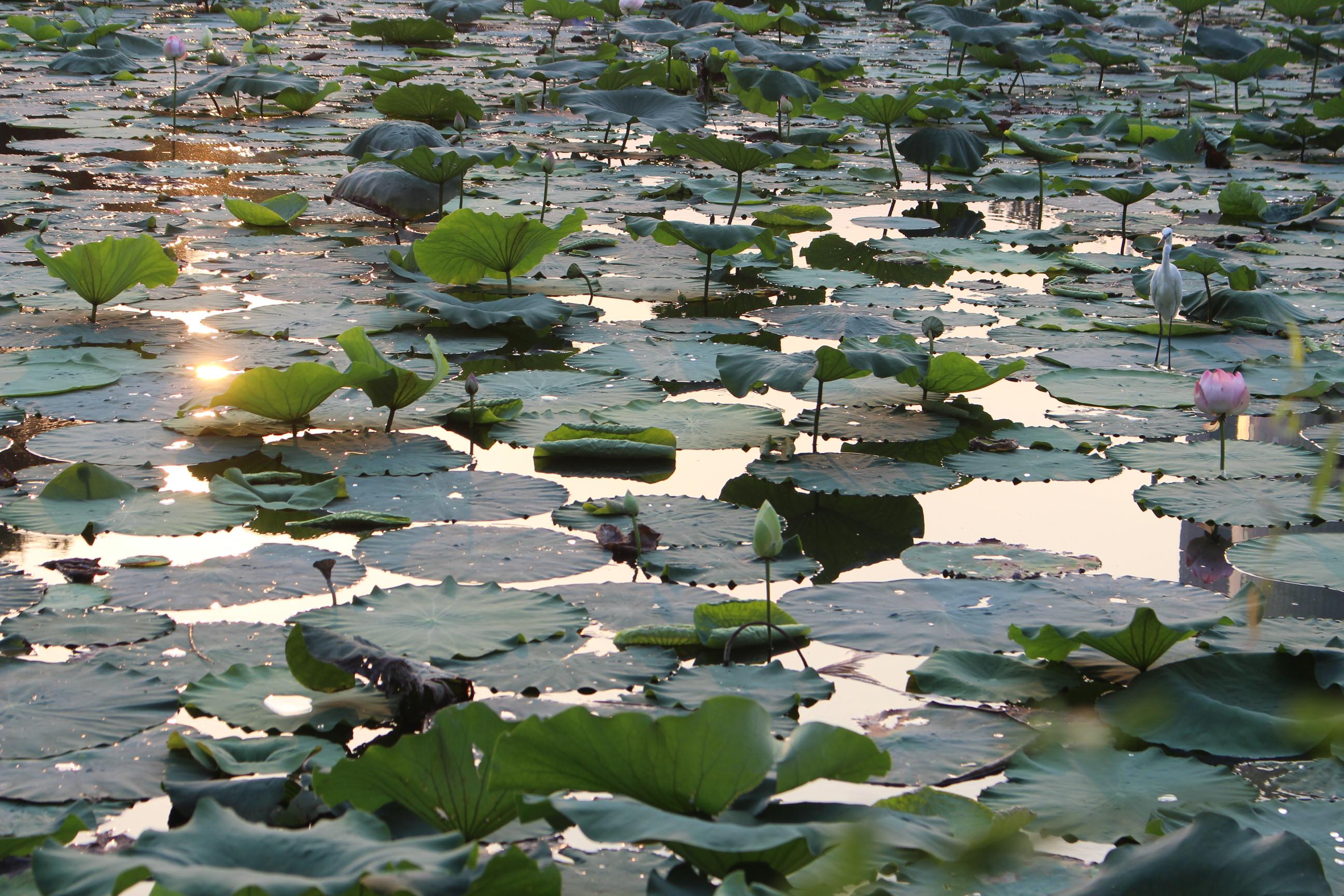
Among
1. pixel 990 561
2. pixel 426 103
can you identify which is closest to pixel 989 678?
pixel 990 561

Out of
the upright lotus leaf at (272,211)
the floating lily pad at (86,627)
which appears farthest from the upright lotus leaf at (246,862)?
the upright lotus leaf at (272,211)

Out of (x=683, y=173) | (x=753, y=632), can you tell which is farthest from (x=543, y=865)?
(x=683, y=173)

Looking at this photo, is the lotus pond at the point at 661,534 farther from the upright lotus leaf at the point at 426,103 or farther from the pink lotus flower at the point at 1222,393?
the upright lotus leaf at the point at 426,103

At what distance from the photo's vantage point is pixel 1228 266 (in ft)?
13.7

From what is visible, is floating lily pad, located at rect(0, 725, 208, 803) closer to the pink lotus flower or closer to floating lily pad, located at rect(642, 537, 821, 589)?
floating lily pad, located at rect(642, 537, 821, 589)

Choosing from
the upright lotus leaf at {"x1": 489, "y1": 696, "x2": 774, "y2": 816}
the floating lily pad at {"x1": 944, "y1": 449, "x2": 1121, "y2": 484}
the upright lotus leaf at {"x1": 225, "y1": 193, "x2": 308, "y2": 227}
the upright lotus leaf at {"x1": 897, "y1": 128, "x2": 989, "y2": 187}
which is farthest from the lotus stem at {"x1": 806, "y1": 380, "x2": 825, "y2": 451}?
the upright lotus leaf at {"x1": 897, "y1": 128, "x2": 989, "y2": 187}

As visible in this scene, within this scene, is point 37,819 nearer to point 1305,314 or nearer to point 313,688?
point 313,688

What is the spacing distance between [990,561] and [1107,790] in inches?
27.8

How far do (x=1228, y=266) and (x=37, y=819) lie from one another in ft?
12.4

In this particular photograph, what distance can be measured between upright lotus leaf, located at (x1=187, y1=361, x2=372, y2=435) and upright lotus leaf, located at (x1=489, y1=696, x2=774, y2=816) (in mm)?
1477

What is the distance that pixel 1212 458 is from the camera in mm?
2693

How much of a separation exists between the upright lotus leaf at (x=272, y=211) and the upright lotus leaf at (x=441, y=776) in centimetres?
347

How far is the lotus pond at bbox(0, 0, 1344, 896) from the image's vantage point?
1.23 meters

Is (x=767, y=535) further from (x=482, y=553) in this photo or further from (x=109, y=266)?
(x=109, y=266)
